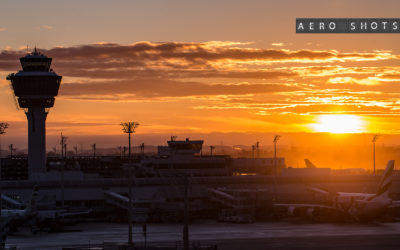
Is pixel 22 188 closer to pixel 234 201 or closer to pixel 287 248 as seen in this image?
pixel 234 201

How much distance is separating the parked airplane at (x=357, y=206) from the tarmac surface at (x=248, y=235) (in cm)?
348

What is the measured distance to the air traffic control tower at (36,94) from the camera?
15862 cm

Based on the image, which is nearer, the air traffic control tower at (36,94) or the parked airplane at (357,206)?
the parked airplane at (357,206)

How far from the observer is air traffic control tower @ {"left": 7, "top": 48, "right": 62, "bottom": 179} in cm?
15862

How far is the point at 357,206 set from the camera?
369ft

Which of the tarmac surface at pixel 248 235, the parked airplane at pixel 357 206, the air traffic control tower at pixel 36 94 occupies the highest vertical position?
the air traffic control tower at pixel 36 94

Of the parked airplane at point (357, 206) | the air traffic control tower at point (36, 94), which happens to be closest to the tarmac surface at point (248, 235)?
the parked airplane at point (357, 206)

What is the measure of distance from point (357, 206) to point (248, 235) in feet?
91.3

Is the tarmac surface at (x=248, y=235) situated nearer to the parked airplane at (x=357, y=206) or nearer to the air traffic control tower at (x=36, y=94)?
the parked airplane at (x=357, y=206)

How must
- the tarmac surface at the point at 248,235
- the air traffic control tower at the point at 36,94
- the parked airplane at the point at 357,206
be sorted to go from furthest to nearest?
1. the air traffic control tower at the point at 36,94
2. the parked airplane at the point at 357,206
3. the tarmac surface at the point at 248,235

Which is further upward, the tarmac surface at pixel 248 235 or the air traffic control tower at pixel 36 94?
the air traffic control tower at pixel 36 94

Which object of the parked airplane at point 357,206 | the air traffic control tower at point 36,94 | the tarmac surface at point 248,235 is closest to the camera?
the tarmac surface at point 248,235

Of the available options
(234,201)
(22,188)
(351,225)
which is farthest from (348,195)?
(22,188)

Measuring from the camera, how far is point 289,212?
120938 mm
